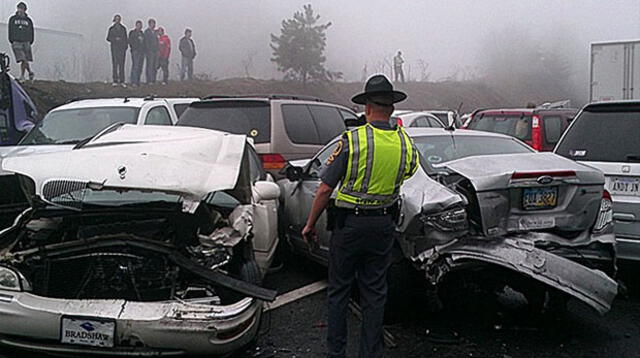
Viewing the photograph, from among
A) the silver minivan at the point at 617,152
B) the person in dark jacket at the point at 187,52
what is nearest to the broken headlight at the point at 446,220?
the silver minivan at the point at 617,152

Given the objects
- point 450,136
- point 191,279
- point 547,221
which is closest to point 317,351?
point 191,279

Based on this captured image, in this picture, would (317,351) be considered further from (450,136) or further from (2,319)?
(450,136)

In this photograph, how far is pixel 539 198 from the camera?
15.2 feet

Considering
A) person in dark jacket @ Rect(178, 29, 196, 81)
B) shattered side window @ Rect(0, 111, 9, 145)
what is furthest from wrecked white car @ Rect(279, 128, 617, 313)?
person in dark jacket @ Rect(178, 29, 196, 81)

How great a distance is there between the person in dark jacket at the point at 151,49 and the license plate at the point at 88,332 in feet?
63.8

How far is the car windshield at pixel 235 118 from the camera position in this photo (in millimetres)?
8078

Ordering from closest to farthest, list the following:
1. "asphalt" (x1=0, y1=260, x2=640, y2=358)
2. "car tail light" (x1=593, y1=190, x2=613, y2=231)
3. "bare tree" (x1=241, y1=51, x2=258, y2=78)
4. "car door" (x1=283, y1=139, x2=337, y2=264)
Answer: "asphalt" (x1=0, y1=260, x2=640, y2=358) → "car tail light" (x1=593, y1=190, x2=613, y2=231) → "car door" (x1=283, y1=139, x2=337, y2=264) → "bare tree" (x1=241, y1=51, x2=258, y2=78)

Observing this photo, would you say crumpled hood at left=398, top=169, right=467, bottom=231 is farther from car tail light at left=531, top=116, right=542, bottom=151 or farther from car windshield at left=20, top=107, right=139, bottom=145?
car tail light at left=531, top=116, right=542, bottom=151

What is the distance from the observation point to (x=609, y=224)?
16.1 feet

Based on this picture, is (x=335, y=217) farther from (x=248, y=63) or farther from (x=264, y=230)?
Result: (x=248, y=63)

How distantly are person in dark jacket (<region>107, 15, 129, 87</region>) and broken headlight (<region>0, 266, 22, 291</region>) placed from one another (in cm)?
1783

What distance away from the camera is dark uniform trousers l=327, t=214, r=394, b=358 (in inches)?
154

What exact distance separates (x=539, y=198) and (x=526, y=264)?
25.3 inches

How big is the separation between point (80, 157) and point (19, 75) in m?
18.1
